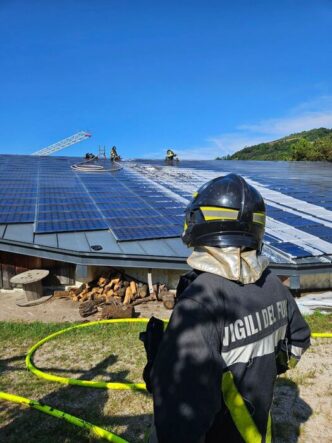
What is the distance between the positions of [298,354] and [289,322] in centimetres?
22

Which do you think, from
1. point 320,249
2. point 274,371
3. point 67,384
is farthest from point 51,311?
point 274,371

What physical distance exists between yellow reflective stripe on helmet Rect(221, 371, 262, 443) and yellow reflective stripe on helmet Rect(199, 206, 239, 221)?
806 mm

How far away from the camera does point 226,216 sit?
1955mm

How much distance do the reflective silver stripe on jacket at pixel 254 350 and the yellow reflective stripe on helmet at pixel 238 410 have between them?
75 mm

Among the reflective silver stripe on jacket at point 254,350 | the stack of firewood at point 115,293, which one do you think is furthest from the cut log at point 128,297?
the reflective silver stripe on jacket at point 254,350

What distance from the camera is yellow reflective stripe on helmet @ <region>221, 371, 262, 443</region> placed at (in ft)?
5.49

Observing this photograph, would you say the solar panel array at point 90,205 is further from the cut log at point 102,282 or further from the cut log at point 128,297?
the cut log at point 128,297

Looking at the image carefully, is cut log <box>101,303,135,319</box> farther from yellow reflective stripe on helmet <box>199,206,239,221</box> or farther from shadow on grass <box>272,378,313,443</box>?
yellow reflective stripe on helmet <box>199,206,239,221</box>

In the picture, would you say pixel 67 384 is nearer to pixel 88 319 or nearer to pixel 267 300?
pixel 88 319

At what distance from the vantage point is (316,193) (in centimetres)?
1470

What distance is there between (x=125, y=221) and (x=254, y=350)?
8.39 meters

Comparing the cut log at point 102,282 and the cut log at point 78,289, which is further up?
the cut log at point 102,282

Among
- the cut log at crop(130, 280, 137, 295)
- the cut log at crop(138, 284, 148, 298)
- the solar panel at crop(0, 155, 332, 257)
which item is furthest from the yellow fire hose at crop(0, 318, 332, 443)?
the solar panel at crop(0, 155, 332, 257)

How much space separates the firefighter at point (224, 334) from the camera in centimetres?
149
